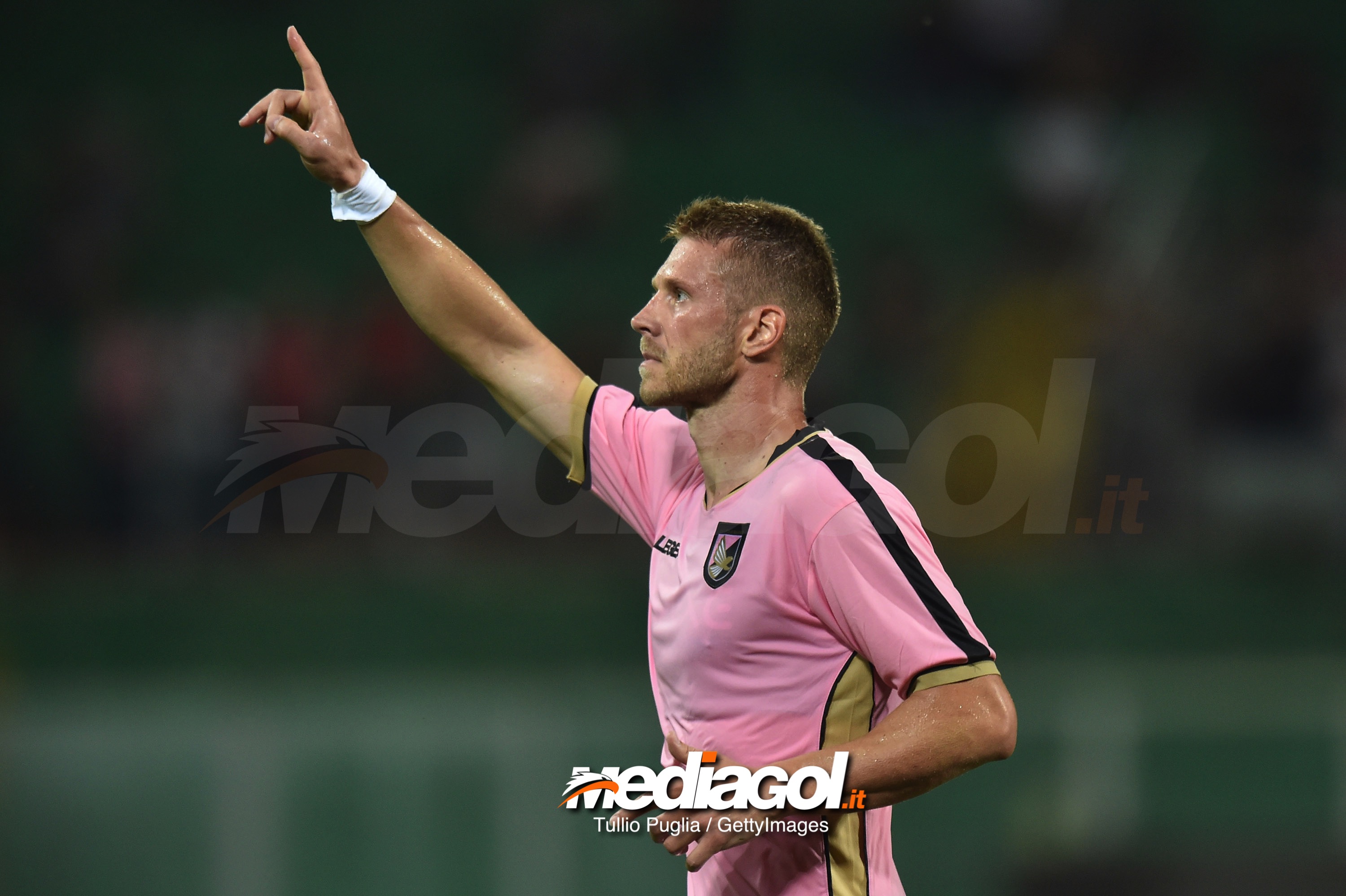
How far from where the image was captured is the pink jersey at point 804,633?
233 cm

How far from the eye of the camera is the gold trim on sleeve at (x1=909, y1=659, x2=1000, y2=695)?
2264 mm

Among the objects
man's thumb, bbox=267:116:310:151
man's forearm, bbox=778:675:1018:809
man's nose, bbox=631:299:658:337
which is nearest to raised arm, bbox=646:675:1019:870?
man's forearm, bbox=778:675:1018:809

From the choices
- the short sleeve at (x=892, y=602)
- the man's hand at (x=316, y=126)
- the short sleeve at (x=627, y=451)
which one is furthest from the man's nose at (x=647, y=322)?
the man's hand at (x=316, y=126)

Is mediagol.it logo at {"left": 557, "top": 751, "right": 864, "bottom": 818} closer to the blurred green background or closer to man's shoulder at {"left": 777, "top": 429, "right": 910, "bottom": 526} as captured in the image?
man's shoulder at {"left": 777, "top": 429, "right": 910, "bottom": 526}

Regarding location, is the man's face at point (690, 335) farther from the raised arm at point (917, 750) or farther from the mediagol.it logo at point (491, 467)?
the mediagol.it logo at point (491, 467)

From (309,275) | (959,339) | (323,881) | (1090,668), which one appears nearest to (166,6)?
(309,275)

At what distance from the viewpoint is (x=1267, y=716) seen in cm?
612

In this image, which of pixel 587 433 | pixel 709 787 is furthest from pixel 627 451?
pixel 709 787

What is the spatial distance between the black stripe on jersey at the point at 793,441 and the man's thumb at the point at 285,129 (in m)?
1.38

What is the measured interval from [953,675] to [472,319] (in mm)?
1569

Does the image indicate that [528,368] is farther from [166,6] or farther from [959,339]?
[166,6]

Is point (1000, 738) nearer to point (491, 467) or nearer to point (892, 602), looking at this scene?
point (892, 602)

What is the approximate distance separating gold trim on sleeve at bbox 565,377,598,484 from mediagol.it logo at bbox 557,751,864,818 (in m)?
0.80

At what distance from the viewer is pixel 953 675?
227 centimetres
